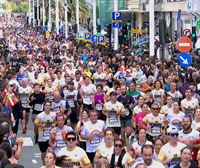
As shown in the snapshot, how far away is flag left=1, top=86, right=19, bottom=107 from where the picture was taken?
69.2ft

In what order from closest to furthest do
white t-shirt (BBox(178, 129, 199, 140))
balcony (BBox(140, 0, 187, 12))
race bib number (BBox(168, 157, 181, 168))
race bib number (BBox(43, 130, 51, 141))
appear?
1. race bib number (BBox(168, 157, 181, 168))
2. white t-shirt (BBox(178, 129, 199, 140))
3. race bib number (BBox(43, 130, 51, 141))
4. balcony (BBox(140, 0, 187, 12))

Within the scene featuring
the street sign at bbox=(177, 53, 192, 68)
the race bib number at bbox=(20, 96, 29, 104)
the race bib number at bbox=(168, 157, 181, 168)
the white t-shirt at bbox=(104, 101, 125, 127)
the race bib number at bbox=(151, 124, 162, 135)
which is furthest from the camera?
the street sign at bbox=(177, 53, 192, 68)

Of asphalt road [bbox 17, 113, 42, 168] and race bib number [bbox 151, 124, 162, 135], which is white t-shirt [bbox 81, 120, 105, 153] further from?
asphalt road [bbox 17, 113, 42, 168]

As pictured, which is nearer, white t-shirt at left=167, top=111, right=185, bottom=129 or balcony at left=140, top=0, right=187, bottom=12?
white t-shirt at left=167, top=111, right=185, bottom=129

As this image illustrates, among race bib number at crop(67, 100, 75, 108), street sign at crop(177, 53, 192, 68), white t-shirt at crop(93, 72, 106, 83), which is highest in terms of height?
street sign at crop(177, 53, 192, 68)

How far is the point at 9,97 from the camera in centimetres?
2119

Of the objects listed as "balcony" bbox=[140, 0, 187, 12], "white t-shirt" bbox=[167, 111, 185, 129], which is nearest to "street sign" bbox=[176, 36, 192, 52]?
"white t-shirt" bbox=[167, 111, 185, 129]

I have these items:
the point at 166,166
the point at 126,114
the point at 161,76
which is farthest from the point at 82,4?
Answer: the point at 166,166

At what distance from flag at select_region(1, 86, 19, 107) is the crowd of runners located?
0.10 ft

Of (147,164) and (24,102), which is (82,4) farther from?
(147,164)

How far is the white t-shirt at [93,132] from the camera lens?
16016mm

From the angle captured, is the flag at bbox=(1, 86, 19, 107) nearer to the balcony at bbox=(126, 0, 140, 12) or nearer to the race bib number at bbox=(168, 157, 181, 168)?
the race bib number at bbox=(168, 157, 181, 168)

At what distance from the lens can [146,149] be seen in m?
12.3

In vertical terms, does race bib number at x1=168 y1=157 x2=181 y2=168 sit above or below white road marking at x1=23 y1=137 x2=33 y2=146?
above
